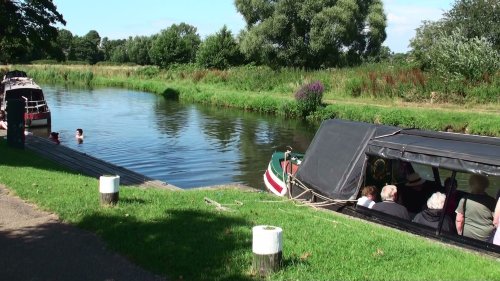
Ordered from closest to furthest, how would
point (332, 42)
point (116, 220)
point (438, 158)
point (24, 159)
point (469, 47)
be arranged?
1. point (116, 220)
2. point (438, 158)
3. point (24, 159)
4. point (469, 47)
5. point (332, 42)

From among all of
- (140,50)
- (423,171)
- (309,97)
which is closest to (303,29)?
(309,97)

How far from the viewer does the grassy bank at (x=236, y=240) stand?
5.53 m

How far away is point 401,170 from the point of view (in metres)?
9.90

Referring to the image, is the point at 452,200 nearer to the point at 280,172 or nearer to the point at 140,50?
the point at 280,172

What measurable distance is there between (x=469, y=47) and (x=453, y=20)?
29.1ft

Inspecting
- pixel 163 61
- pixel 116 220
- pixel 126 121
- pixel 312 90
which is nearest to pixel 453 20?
pixel 312 90

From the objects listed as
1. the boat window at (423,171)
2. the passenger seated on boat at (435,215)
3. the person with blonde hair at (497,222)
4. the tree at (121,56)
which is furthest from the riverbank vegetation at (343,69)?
the tree at (121,56)

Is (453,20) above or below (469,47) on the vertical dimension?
above

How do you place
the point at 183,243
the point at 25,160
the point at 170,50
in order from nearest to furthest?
the point at 183,243
the point at 25,160
the point at 170,50

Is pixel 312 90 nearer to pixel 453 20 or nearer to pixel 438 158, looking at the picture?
pixel 453 20

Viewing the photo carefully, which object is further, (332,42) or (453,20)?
(332,42)

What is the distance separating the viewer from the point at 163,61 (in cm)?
7519

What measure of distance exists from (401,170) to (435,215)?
176cm

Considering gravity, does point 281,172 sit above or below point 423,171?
below
